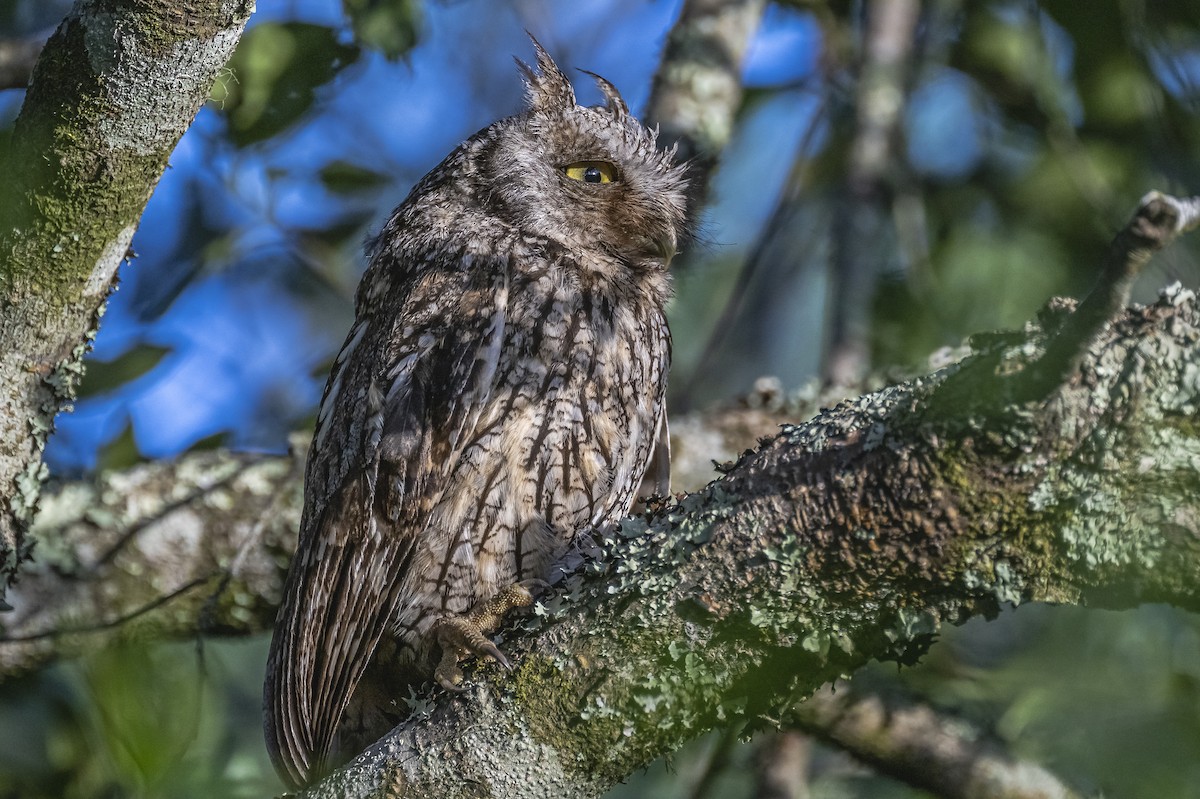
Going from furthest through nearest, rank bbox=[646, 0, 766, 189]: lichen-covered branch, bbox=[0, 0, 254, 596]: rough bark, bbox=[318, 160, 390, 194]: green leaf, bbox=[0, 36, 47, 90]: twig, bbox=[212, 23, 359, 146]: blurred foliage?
bbox=[646, 0, 766, 189]: lichen-covered branch < bbox=[318, 160, 390, 194]: green leaf < bbox=[212, 23, 359, 146]: blurred foliage < bbox=[0, 36, 47, 90]: twig < bbox=[0, 0, 254, 596]: rough bark

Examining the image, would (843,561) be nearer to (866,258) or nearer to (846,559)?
(846,559)

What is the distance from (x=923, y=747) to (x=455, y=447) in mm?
1515

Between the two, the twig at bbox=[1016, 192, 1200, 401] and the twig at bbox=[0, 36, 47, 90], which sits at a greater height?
the twig at bbox=[0, 36, 47, 90]

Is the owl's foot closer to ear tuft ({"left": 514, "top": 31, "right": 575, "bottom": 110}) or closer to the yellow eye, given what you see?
the yellow eye

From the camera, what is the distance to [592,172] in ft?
9.39

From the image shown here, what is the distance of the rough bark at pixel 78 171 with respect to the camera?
Answer: 1.69 metres

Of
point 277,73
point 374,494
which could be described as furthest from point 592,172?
point 374,494

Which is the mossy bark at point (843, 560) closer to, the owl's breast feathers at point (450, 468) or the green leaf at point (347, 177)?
the owl's breast feathers at point (450, 468)

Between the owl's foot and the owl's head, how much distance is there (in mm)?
897

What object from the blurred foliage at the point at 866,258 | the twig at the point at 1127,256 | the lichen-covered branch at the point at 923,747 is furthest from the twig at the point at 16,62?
the lichen-covered branch at the point at 923,747

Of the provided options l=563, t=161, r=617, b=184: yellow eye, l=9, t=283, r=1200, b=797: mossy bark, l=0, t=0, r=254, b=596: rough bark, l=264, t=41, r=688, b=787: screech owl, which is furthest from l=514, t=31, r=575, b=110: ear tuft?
l=9, t=283, r=1200, b=797: mossy bark

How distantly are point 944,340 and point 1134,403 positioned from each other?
7.45 feet

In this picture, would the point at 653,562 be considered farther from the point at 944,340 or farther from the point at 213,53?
the point at 944,340

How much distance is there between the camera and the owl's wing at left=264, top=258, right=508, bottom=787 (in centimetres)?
226
